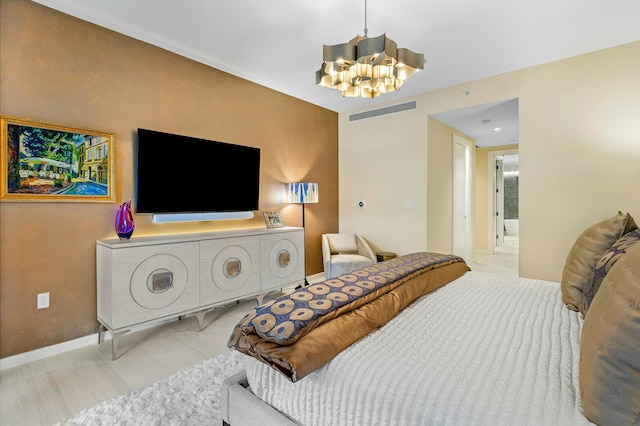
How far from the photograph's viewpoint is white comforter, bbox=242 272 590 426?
0.83m

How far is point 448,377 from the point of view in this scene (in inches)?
37.4

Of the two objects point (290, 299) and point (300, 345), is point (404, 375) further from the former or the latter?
point (290, 299)

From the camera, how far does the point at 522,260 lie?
3.55 meters

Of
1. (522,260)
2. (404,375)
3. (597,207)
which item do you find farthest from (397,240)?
(404,375)

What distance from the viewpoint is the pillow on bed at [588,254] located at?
1541 mm

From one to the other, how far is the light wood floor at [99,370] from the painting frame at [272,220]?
123cm

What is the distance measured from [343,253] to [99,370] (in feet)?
10.1

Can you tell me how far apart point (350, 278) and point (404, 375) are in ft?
2.35

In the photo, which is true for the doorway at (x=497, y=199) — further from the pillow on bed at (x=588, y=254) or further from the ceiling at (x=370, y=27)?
the pillow on bed at (x=588, y=254)

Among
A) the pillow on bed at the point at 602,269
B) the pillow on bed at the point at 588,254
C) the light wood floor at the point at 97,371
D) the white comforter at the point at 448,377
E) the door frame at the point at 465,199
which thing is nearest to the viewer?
the white comforter at the point at 448,377

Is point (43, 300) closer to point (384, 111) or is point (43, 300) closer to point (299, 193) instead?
point (299, 193)

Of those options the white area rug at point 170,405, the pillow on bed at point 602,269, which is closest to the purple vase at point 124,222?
the white area rug at point 170,405

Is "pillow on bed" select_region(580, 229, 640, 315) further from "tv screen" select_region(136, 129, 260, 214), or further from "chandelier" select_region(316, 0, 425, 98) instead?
"tv screen" select_region(136, 129, 260, 214)

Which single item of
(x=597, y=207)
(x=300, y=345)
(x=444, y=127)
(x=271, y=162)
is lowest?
(x=300, y=345)
